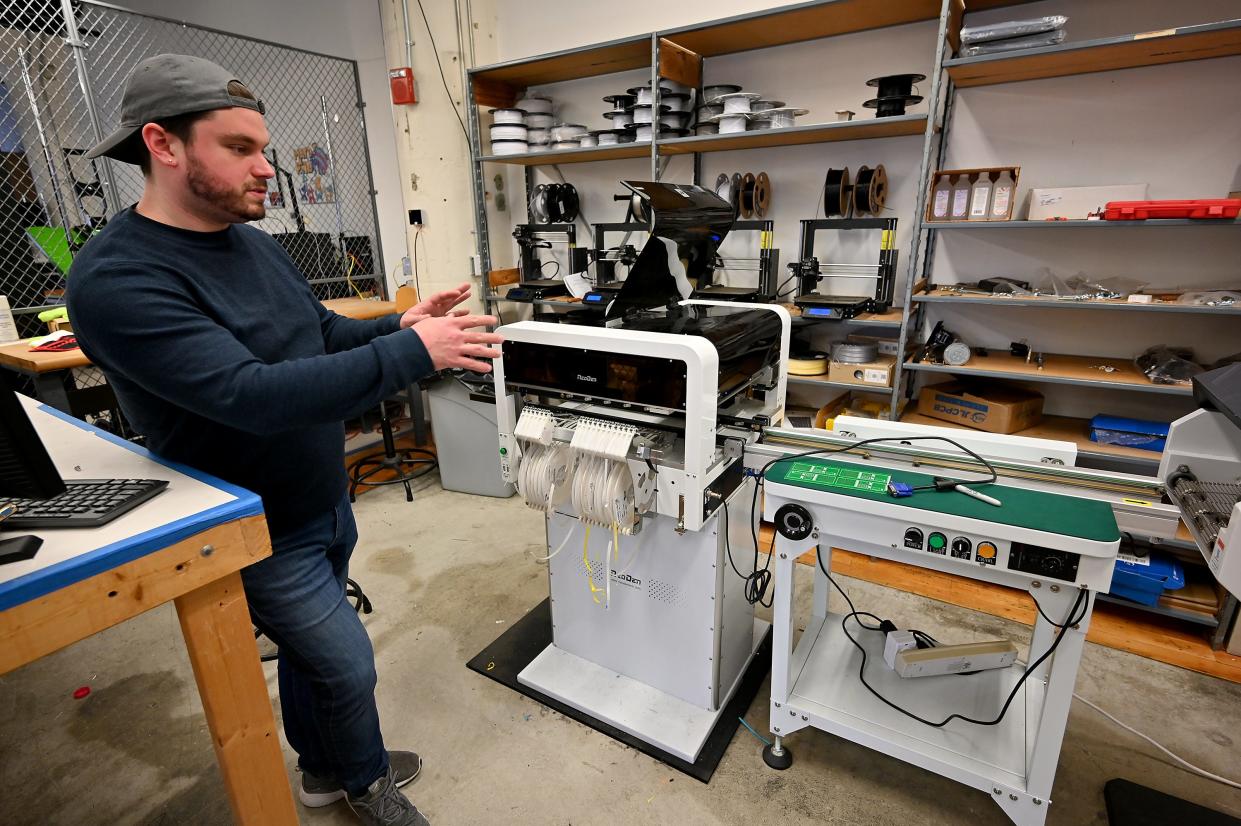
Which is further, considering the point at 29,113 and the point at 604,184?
the point at 29,113

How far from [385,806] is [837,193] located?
2.72 m

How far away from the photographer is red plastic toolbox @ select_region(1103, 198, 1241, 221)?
1895 mm

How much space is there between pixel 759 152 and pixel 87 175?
12.8ft

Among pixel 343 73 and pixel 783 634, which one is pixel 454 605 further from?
pixel 343 73

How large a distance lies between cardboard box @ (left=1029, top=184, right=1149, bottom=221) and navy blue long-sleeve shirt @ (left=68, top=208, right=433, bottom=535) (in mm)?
2552

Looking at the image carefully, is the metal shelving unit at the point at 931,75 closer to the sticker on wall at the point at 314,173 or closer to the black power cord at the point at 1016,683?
the black power cord at the point at 1016,683

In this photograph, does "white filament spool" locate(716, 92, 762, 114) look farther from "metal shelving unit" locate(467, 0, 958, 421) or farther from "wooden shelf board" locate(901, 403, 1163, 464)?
"wooden shelf board" locate(901, 403, 1163, 464)

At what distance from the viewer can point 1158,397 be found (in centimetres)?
247

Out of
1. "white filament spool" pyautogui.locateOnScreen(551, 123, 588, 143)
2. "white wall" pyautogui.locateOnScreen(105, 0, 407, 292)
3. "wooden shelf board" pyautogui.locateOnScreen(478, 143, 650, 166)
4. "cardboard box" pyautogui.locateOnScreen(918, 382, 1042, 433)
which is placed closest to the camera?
"cardboard box" pyautogui.locateOnScreen(918, 382, 1042, 433)

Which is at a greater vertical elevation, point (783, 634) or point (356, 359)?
point (356, 359)

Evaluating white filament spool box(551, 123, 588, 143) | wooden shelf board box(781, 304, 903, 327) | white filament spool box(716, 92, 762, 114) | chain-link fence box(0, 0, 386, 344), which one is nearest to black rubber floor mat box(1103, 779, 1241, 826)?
wooden shelf board box(781, 304, 903, 327)

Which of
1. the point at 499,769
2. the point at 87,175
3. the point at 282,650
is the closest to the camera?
the point at 282,650

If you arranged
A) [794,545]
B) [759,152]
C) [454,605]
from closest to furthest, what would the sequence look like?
1. [794,545]
2. [454,605]
3. [759,152]

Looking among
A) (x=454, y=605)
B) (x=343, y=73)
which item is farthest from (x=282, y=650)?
(x=343, y=73)
